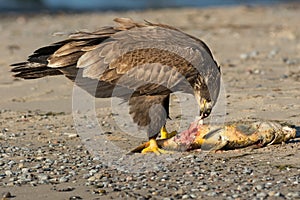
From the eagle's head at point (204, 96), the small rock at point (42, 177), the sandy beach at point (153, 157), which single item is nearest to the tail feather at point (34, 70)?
the sandy beach at point (153, 157)

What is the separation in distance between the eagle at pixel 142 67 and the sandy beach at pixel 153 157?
0.36 meters

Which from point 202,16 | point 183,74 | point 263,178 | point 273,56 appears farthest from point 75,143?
point 202,16

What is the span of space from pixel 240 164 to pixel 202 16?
59.1 feet

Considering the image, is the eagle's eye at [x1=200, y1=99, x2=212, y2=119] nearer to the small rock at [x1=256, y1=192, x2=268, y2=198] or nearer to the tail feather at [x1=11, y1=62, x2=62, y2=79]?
the tail feather at [x1=11, y1=62, x2=62, y2=79]

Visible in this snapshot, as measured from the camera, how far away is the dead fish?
7.29 m

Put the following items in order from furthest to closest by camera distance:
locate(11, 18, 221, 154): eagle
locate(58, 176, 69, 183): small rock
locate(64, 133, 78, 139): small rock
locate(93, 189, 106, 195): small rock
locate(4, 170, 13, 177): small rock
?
locate(64, 133, 78, 139): small rock, locate(11, 18, 221, 154): eagle, locate(4, 170, 13, 177): small rock, locate(58, 176, 69, 183): small rock, locate(93, 189, 106, 195): small rock

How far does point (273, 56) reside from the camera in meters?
13.7

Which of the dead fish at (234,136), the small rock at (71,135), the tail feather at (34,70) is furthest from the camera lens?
the small rock at (71,135)

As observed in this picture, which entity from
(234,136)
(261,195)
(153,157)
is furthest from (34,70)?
(261,195)

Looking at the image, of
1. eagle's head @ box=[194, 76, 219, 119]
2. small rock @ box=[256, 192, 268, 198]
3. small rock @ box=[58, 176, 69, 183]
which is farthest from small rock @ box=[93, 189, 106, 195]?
eagle's head @ box=[194, 76, 219, 119]

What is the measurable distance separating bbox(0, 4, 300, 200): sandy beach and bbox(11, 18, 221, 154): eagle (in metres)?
0.36

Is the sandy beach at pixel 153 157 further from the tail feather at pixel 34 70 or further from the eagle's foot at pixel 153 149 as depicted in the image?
the tail feather at pixel 34 70

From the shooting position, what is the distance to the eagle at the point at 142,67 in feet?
24.3

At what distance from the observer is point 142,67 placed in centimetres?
761
